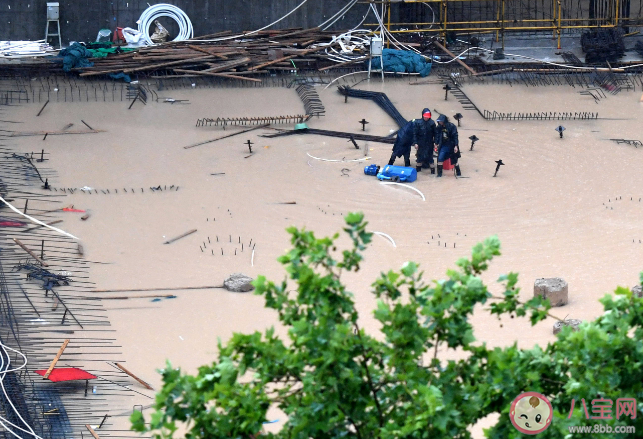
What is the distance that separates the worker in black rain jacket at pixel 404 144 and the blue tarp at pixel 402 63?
585 cm

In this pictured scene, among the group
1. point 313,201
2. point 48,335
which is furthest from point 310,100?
point 48,335

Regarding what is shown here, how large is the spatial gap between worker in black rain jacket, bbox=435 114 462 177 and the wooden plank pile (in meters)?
6.31

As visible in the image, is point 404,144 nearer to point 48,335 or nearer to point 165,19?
point 48,335

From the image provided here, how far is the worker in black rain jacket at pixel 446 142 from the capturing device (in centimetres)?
1582

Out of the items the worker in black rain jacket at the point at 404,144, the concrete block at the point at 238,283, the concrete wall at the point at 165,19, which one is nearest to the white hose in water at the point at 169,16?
the concrete wall at the point at 165,19

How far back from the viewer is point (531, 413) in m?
5.41

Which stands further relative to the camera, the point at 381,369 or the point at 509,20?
the point at 509,20

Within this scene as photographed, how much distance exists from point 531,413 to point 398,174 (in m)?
10.5

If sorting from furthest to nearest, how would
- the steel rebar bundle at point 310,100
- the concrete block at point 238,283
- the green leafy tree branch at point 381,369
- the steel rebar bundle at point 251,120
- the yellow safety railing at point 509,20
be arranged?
1. the yellow safety railing at point 509,20
2. the steel rebar bundle at point 310,100
3. the steel rebar bundle at point 251,120
4. the concrete block at point 238,283
5. the green leafy tree branch at point 381,369

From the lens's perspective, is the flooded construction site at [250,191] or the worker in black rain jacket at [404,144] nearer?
the flooded construction site at [250,191]

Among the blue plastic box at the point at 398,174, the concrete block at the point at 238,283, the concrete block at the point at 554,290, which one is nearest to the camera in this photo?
the concrete block at the point at 554,290

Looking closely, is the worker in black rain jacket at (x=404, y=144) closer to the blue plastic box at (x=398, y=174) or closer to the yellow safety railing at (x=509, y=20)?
the blue plastic box at (x=398, y=174)

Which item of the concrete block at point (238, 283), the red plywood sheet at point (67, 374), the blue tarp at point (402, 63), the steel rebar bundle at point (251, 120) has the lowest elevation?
the red plywood sheet at point (67, 374)

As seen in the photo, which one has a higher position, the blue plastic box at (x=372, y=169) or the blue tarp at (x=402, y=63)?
the blue tarp at (x=402, y=63)
